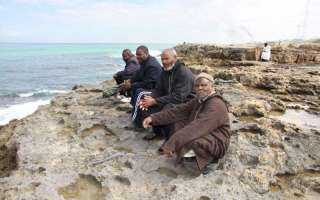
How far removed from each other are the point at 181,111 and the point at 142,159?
1.03 metres

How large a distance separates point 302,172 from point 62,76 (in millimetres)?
39891

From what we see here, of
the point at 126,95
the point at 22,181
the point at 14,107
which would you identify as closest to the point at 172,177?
the point at 22,181

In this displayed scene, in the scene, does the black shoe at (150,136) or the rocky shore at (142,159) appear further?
the black shoe at (150,136)

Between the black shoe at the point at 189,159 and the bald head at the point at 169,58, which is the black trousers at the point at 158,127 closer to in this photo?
the black shoe at the point at 189,159

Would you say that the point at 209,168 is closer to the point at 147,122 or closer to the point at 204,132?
the point at 204,132

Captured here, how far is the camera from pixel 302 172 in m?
5.76

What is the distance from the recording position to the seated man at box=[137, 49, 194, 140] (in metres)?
6.87

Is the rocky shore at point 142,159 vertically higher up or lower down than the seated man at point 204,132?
lower down

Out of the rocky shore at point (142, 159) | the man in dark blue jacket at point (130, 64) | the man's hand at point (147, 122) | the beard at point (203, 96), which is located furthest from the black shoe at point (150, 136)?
the man in dark blue jacket at point (130, 64)

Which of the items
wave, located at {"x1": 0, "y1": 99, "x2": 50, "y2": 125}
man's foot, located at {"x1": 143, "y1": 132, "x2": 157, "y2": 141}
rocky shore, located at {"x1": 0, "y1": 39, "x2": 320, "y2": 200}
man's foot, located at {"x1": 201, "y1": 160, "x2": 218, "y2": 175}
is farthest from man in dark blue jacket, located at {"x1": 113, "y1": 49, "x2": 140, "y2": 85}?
wave, located at {"x1": 0, "y1": 99, "x2": 50, "y2": 125}

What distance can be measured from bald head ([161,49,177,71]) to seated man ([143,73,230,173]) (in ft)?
4.33

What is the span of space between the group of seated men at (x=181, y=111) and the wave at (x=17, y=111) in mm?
14349

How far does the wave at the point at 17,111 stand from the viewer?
2086cm

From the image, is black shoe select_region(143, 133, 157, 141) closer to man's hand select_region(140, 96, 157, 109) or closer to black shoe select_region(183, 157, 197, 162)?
man's hand select_region(140, 96, 157, 109)
